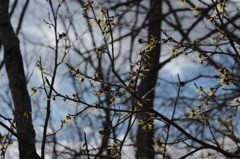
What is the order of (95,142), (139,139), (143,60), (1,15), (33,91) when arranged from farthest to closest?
(95,142)
(139,139)
(1,15)
(33,91)
(143,60)

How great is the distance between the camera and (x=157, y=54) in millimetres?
Answer: 6535

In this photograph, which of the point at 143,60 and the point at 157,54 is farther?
the point at 157,54

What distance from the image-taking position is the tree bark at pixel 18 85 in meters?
2.25

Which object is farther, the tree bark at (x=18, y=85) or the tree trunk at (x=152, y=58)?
the tree trunk at (x=152, y=58)

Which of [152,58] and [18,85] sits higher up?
[152,58]

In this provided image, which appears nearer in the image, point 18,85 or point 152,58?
point 18,85

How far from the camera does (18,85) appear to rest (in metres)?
2.44

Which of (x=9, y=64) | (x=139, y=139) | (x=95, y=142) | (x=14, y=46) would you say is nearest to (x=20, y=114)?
(x=9, y=64)

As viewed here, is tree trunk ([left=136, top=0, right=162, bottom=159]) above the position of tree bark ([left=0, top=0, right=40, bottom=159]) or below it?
above

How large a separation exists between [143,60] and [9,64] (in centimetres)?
131

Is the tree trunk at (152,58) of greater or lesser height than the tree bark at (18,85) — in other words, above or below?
above

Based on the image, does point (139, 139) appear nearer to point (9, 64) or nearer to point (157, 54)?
point (157, 54)

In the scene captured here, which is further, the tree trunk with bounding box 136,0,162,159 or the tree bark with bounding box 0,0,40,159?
the tree trunk with bounding box 136,0,162,159

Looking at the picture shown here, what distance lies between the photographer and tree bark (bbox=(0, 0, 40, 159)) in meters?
2.25
